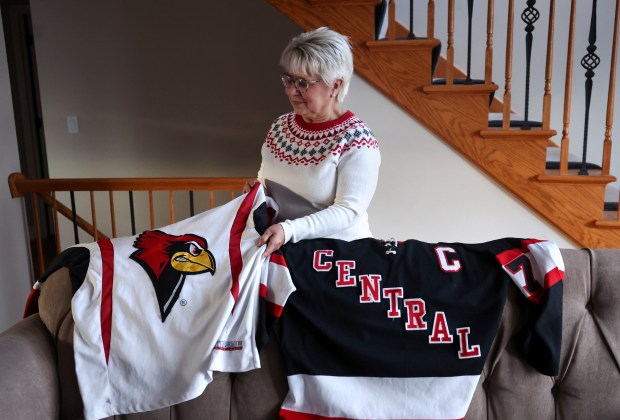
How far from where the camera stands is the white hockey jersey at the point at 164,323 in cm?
133

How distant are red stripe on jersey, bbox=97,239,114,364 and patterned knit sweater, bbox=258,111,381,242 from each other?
48cm

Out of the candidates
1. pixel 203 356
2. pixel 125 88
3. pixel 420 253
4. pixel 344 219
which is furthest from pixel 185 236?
pixel 125 88

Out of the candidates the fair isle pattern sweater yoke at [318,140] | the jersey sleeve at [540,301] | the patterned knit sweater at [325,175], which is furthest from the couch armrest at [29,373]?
the jersey sleeve at [540,301]

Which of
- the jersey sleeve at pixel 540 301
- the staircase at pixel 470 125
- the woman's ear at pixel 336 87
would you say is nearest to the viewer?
the jersey sleeve at pixel 540 301

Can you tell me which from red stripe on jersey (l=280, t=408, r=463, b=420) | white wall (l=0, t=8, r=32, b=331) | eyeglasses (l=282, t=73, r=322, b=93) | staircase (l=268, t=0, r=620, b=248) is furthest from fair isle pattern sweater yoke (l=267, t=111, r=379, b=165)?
white wall (l=0, t=8, r=32, b=331)

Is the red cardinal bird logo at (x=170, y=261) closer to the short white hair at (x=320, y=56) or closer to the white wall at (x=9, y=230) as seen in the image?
the short white hair at (x=320, y=56)

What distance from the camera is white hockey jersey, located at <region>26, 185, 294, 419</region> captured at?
133 centimetres

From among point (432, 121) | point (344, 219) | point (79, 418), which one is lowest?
point (79, 418)

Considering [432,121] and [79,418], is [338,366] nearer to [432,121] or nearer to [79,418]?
[79,418]

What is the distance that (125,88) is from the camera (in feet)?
14.4

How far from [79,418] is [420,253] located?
0.96 metres

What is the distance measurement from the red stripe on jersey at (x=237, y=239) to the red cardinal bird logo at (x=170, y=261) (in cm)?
5

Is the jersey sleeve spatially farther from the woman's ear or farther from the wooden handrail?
the wooden handrail

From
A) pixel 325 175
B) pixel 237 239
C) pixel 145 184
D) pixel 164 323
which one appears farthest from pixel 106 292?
pixel 145 184
